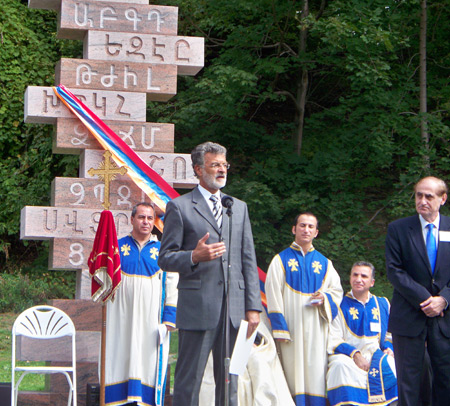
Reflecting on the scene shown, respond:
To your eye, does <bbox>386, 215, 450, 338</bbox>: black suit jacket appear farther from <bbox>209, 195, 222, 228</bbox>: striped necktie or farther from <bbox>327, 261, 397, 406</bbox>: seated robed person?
<bbox>327, 261, 397, 406</bbox>: seated robed person

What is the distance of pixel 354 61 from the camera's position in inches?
501

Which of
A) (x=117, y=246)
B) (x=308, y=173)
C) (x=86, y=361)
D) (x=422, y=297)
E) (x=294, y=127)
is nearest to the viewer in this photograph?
(x=422, y=297)

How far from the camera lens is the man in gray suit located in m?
4.53

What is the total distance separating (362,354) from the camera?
7.00 meters

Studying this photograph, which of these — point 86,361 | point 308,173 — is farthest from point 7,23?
point 86,361

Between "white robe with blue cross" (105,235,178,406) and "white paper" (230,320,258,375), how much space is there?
2.29 metres

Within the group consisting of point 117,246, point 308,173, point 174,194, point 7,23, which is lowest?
point 117,246

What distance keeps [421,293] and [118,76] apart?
405 centimetres

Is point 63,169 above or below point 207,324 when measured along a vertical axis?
above

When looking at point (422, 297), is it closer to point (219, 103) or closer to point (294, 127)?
point (219, 103)

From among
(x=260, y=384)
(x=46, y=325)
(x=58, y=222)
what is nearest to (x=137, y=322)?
(x=46, y=325)

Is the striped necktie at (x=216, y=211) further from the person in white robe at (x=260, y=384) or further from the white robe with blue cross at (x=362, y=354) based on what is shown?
the white robe with blue cross at (x=362, y=354)

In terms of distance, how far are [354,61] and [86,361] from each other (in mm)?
7508

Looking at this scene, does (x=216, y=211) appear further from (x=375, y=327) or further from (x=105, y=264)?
(x=375, y=327)
